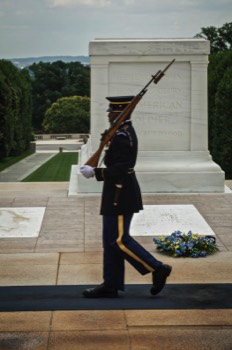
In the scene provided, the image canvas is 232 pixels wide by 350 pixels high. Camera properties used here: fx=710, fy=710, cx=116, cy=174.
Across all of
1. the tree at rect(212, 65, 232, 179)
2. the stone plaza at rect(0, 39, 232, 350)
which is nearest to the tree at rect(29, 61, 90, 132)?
the tree at rect(212, 65, 232, 179)

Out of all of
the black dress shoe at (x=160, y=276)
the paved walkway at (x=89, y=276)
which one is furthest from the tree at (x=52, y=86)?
the black dress shoe at (x=160, y=276)

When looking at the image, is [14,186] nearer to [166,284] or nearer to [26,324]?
[166,284]

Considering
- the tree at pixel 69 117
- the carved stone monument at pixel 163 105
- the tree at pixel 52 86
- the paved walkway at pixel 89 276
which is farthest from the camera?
the tree at pixel 52 86

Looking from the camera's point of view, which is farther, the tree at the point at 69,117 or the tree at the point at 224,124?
the tree at the point at 69,117

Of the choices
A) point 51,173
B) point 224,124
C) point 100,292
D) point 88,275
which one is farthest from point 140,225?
point 51,173

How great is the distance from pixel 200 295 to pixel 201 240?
5.04 ft

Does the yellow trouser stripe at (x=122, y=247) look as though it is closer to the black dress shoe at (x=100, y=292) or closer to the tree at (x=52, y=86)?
the black dress shoe at (x=100, y=292)

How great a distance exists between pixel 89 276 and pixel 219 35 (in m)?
44.5

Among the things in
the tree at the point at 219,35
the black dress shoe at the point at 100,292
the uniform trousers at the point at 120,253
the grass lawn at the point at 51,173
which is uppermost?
the tree at the point at 219,35

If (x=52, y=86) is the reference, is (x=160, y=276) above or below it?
below

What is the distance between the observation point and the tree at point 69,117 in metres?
61.5

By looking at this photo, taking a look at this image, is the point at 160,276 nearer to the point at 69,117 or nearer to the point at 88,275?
the point at 88,275

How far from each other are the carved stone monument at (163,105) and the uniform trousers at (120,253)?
489 cm

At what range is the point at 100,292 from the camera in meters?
5.34
